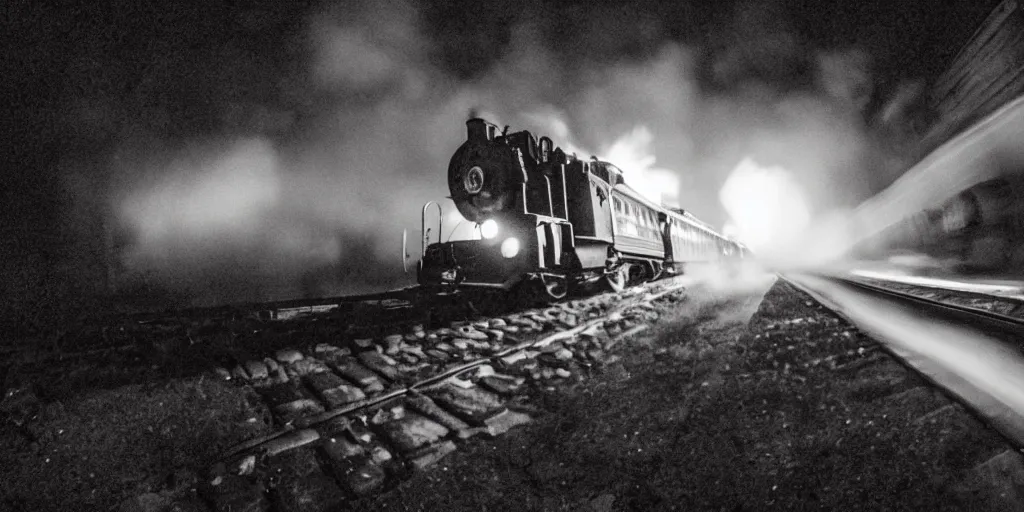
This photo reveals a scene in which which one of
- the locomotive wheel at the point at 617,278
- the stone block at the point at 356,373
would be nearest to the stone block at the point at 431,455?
the stone block at the point at 356,373

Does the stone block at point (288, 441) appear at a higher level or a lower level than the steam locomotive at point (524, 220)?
lower

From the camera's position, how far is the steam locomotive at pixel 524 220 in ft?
20.8

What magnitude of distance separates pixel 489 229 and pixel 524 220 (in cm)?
100

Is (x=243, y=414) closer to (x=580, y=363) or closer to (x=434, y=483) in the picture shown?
(x=434, y=483)

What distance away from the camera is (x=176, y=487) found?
1729 millimetres

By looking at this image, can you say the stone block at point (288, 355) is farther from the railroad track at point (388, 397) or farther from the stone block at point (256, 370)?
the stone block at point (256, 370)

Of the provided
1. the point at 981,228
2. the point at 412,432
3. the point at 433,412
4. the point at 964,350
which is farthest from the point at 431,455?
the point at 981,228

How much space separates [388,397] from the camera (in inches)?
105

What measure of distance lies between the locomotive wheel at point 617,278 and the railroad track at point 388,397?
3.46 metres

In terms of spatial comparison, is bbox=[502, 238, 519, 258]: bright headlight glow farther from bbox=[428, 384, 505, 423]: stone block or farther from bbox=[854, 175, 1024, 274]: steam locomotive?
bbox=[854, 175, 1024, 274]: steam locomotive

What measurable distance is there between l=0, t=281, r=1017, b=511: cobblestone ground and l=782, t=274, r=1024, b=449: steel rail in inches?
5.2

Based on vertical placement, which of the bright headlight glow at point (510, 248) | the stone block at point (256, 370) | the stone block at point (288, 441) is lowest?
the stone block at point (288, 441)

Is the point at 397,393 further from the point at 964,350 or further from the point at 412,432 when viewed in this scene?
the point at 964,350

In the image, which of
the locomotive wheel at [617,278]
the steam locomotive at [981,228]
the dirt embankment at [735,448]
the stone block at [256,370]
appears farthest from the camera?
the steam locomotive at [981,228]
